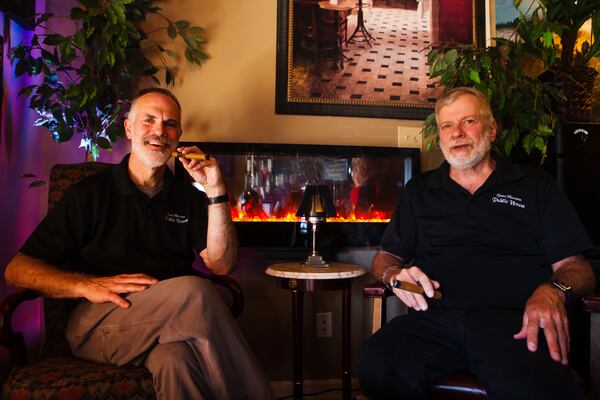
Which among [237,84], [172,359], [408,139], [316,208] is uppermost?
[237,84]

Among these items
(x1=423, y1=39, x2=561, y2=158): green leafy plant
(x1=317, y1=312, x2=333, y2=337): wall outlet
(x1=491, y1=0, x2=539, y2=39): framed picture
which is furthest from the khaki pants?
(x1=491, y1=0, x2=539, y2=39): framed picture

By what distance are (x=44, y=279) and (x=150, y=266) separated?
1.09 ft

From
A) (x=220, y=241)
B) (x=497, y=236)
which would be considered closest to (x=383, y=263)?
(x=497, y=236)

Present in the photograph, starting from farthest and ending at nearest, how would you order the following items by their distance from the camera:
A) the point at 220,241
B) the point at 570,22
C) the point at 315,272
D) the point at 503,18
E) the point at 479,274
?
1. the point at 503,18
2. the point at 570,22
3. the point at 315,272
4. the point at 220,241
5. the point at 479,274

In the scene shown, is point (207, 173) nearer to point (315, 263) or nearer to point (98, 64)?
point (315, 263)

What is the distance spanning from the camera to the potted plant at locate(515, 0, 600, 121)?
6.69ft

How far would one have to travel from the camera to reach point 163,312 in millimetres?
1275

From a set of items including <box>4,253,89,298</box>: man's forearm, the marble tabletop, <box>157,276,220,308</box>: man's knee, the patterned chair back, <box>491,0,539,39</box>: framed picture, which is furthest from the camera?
<box>491,0,539,39</box>: framed picture

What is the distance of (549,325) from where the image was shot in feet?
4.12

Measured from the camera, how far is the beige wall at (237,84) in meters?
2.44

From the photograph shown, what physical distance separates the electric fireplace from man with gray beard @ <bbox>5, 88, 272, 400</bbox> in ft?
2.08

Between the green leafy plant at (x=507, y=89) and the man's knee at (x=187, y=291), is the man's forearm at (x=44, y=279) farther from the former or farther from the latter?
the green leafy plant at (x=507, y=89)

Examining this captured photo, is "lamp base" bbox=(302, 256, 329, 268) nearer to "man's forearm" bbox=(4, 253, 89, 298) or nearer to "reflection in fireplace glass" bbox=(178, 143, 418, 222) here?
"reflection in fireplace glass" bbox=(178, 143, 418, 222)

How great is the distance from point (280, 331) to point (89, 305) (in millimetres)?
1268
